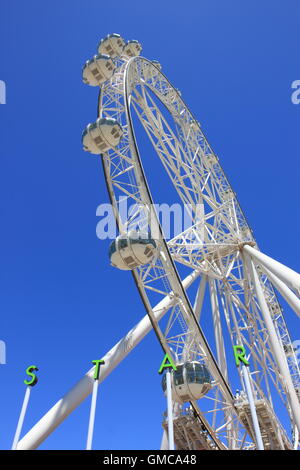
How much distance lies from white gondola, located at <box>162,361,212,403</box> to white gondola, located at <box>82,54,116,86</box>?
551 inches

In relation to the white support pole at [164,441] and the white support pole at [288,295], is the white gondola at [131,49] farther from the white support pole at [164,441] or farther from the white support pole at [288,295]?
the white support pole at [164,441]

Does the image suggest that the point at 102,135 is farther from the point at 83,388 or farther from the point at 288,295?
the point at 83,388

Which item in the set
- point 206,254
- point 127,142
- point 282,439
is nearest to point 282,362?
point 282,439

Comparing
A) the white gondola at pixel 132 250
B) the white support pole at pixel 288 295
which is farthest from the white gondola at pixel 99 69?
the white support pole at pixel 288 295

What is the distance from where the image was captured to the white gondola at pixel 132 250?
12.1m

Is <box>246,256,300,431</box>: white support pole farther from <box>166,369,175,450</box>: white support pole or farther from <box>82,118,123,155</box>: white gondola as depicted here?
<box>82,118,123,155</box>: white gondola

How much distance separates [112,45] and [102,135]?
7979mm

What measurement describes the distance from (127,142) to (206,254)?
7184 millimetres

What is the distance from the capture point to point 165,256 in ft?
42.8

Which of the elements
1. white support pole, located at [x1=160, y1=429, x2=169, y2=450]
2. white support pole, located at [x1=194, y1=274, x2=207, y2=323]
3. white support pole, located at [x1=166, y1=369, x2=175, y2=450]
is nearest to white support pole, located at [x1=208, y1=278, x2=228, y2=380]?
white support pole, located at [x1=194, y1=274, x2=207, y2=323]

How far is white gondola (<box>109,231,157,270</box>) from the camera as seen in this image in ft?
39.5

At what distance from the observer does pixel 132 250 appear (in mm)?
12031

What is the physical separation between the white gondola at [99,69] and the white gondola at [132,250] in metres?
9.63

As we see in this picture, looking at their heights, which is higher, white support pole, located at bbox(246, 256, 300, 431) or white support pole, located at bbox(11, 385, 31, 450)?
white support pole, located at bbox(246, 256, 300, 431)
